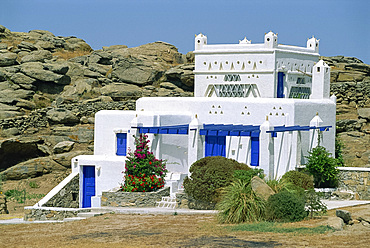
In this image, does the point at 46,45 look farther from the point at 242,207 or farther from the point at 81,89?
the point at 242,207

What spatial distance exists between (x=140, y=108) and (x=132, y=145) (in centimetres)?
386

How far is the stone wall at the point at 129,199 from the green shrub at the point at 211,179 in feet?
6.43

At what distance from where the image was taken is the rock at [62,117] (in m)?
40.3

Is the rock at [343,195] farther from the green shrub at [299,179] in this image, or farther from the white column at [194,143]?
the white column at [194,143]

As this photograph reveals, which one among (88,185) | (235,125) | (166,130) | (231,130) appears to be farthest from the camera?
(88,185)

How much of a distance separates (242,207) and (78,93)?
29.0 meters

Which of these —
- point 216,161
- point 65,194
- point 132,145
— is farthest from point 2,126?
point 216,161

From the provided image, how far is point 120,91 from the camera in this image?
43.6 metres

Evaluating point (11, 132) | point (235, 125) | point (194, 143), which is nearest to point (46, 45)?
point (11, 132)

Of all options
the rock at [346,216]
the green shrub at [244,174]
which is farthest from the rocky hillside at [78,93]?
the rock at [346,216]

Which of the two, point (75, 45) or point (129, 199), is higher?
point (75, 45)

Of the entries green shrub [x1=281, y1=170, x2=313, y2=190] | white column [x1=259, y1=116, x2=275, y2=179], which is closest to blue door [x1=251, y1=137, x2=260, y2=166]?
white column [x1=259, y1=116, x2=275, y2=179]

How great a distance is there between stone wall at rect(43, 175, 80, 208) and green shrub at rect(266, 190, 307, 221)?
1205 centimetres

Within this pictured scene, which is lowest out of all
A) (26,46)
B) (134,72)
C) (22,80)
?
(22,80)
